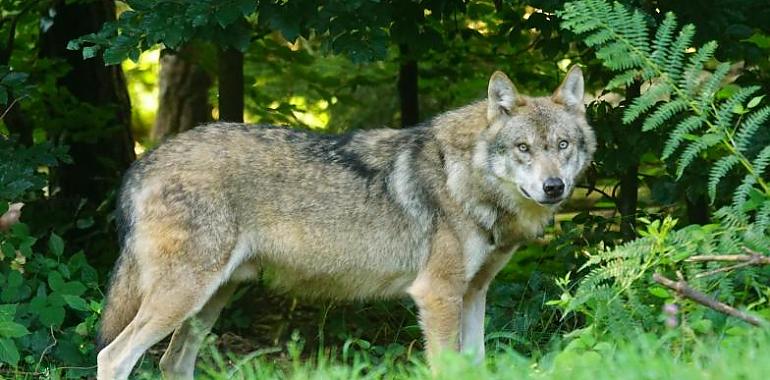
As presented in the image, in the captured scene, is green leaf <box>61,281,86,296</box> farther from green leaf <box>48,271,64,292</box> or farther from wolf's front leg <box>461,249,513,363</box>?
wolf's front leg <box>461,249,513,363</box>

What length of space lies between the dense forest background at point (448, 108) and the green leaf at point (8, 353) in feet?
0.04

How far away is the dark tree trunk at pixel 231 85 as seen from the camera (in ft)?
30.6

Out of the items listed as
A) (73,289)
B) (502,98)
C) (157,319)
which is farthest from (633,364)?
(73,289)

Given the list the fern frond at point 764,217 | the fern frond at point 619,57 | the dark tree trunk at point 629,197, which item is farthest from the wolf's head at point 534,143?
the dark tree trunk at point 629,197

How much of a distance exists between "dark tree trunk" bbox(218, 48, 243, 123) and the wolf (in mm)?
2122

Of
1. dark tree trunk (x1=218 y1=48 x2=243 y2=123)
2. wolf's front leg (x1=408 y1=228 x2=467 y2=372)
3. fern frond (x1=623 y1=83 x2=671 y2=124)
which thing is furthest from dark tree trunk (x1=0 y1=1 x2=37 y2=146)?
fern frond (x1=623 y1=83 x2=671 y2=124)

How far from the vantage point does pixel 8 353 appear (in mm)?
6805

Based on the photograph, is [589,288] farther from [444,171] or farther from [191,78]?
[191,78]

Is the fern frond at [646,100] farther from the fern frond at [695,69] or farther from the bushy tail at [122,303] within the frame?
the bushy tail at [122,303]

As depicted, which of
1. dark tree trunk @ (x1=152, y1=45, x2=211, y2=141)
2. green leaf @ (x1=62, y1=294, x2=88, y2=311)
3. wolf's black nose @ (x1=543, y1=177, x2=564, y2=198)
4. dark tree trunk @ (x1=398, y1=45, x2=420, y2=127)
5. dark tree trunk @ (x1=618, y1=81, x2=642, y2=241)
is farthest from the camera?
dark tree trunk @ (x1=152, y1=45, x2=211, y2=141)

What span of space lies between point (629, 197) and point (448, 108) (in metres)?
1.60

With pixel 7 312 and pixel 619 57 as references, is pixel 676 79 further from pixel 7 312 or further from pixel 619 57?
pixel 7 312

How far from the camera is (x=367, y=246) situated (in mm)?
7059

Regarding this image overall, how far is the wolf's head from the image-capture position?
21.1ft
